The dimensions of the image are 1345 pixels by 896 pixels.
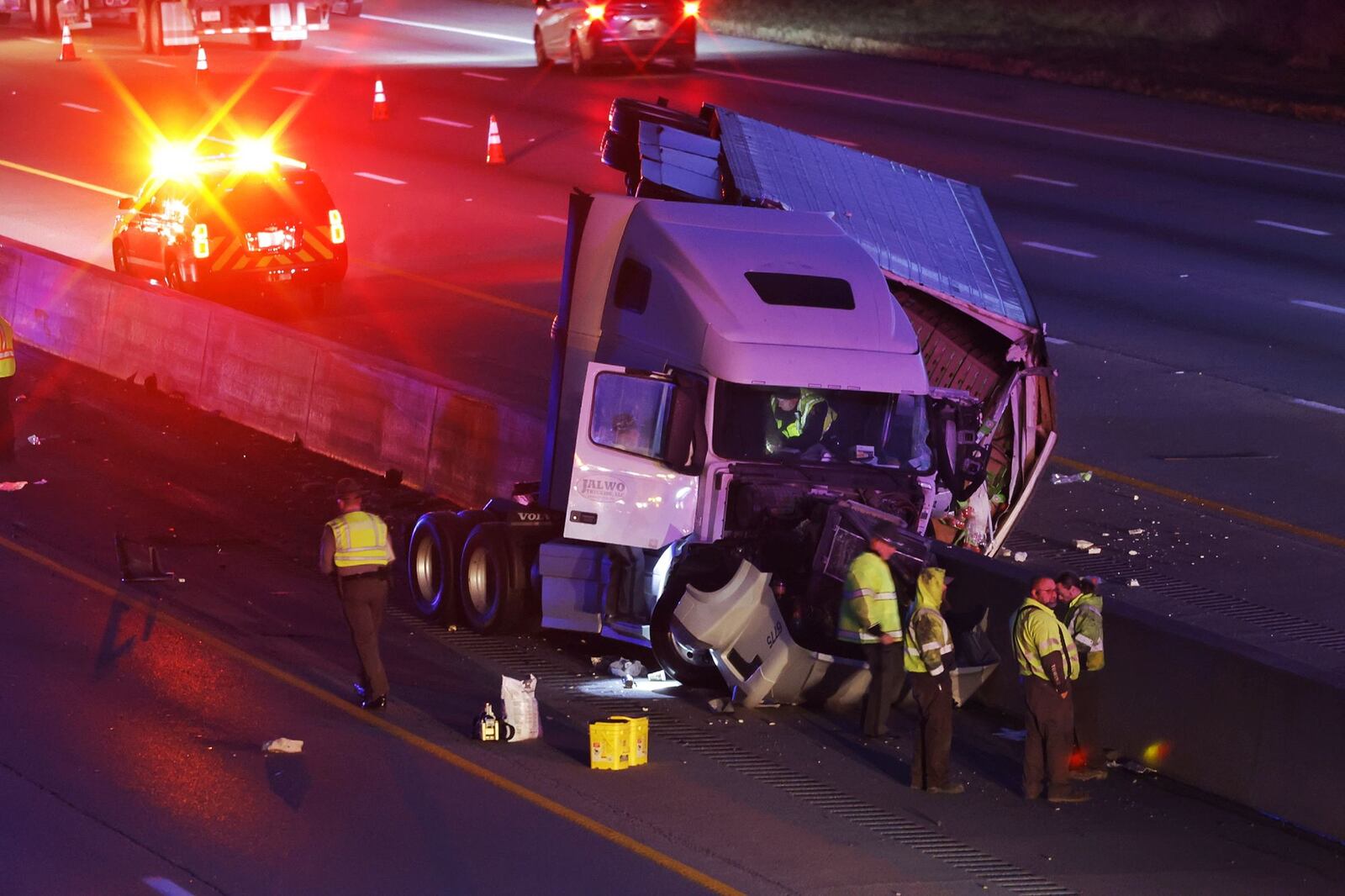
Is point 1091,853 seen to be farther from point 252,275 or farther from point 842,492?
point 252,275

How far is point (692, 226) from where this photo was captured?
1407cm

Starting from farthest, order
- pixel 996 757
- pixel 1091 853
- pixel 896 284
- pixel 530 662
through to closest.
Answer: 1. pixel 896 284
2. pixel 530 662
3. pixel 996 757
4. pixel 1091 853

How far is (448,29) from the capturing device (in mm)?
49125

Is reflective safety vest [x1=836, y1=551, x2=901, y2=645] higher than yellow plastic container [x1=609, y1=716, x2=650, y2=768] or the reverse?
higher

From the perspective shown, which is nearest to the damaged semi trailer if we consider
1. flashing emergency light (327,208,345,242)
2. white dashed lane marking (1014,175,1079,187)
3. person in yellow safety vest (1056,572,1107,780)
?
person in yellow safety vest (1056,572,1107,780)

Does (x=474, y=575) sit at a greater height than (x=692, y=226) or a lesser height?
lesser

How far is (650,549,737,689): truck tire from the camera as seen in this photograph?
1262 centimetres

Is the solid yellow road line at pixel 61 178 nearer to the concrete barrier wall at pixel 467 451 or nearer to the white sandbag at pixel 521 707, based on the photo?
the concrete barrier wall at pixel 467 451

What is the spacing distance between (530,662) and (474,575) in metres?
0.82

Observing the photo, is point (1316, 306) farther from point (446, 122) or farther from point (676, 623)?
point (446, 122)

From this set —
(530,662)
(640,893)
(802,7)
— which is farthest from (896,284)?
(802,7)

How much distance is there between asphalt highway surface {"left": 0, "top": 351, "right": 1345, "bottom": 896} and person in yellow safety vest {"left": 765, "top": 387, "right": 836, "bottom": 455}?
5.62ft

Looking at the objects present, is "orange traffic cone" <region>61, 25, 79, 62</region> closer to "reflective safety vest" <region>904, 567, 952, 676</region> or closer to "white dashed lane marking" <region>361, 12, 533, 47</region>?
"white dashed lane marking" <region>361, 12, 533, 47</region>

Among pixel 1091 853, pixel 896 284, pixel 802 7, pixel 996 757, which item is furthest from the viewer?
pixel 802 7
